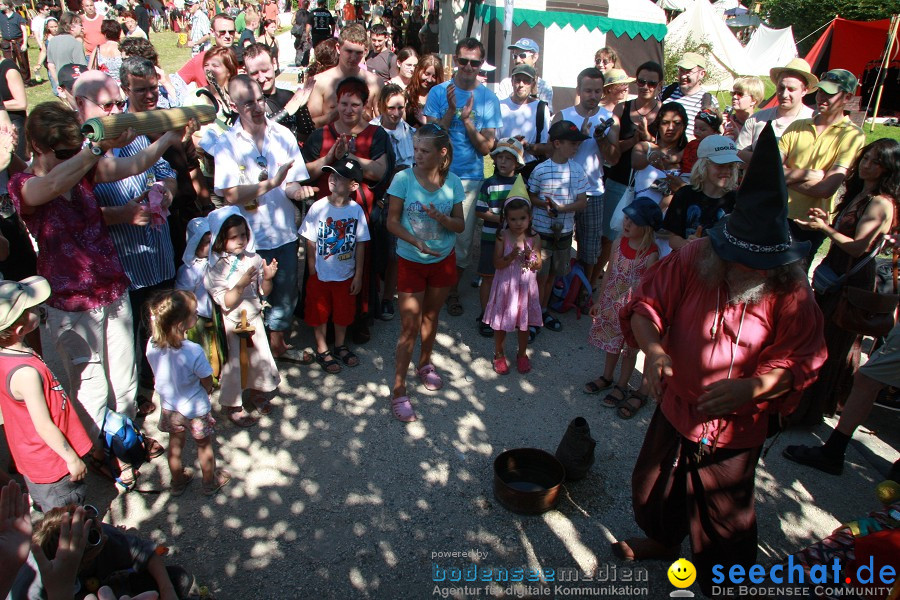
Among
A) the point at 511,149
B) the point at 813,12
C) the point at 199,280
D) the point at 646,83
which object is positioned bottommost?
the point at 199,280

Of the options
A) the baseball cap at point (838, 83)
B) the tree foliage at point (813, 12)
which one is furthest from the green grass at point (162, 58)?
the tree foliage at point (813, 12)

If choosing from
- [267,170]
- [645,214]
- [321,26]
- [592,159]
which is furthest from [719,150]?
[321,26]

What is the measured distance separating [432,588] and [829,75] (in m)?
4.83

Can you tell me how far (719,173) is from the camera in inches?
167

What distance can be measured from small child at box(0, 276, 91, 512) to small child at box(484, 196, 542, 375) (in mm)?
3068

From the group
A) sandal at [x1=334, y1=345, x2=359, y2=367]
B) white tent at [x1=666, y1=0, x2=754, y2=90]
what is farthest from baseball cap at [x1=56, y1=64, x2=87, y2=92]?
white tent at [x1=666, y1=0, x2=754, y2=90]

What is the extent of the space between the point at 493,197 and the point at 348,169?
1539mm

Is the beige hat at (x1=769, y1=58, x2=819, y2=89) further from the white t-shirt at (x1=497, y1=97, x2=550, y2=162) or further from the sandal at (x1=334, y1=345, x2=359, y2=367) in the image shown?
the sandal at (x1=334, y1=345, x2=359, y2=367)

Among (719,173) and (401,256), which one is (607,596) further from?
(719,173)

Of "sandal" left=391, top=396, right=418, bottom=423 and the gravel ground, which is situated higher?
"sandal" left=391, top=396, right=418, bottom=423

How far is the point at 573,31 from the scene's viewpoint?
1297 centimetres

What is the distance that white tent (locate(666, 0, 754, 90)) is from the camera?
780 inches

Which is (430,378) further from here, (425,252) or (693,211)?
(693,211)

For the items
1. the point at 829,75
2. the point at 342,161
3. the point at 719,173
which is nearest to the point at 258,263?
the point at 342,161
